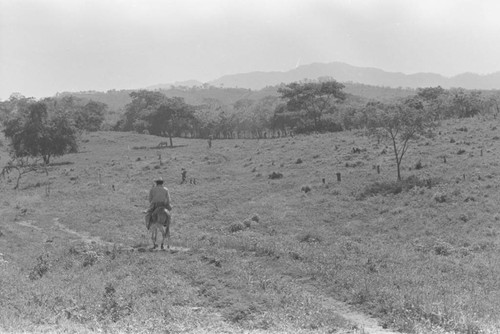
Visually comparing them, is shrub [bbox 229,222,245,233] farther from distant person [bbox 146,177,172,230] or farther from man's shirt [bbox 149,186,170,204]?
man's shirt [bbox 149,186,170,204]

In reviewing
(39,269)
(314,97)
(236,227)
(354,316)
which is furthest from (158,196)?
(314,97)

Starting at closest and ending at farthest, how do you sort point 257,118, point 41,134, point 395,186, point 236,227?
1. point 236,227
2. point 395,186
3. point 41,134
4. point 257,118

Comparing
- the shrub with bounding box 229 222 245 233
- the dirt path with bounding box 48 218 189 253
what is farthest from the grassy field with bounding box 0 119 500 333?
the shrub with bounding box 229 222 245 233

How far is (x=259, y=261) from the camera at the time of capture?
50.4 feet

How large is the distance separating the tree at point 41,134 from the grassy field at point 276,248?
59.9 feet

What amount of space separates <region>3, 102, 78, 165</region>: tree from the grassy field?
18263mm

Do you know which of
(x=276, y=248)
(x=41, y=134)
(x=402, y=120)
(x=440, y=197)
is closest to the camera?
(x=276, y=248)

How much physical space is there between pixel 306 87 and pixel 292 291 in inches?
3549

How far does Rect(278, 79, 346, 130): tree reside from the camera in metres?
97.9

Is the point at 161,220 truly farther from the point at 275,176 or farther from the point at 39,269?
the point at 275,176

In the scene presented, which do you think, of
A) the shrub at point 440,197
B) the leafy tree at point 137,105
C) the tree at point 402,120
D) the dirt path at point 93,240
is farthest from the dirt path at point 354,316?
the leafy tree at point 137,105

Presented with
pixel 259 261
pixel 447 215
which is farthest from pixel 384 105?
pixel 259 261

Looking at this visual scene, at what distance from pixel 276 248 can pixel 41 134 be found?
66.8m

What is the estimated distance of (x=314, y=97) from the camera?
99.0 meters
